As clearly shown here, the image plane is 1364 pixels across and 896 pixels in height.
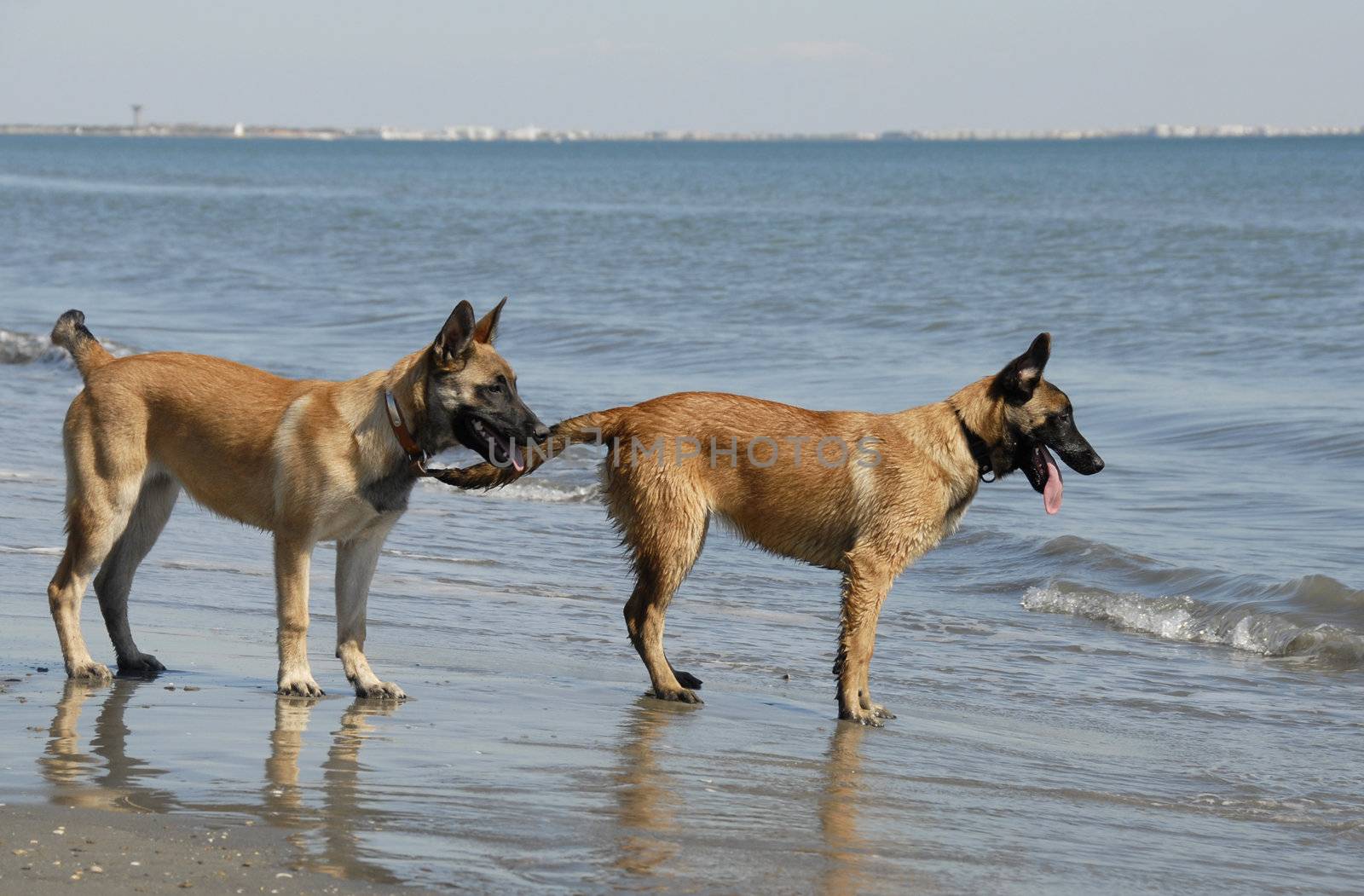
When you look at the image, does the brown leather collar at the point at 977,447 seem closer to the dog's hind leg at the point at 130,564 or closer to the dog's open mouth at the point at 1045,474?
the dog's open mouth at the point at 1045,474

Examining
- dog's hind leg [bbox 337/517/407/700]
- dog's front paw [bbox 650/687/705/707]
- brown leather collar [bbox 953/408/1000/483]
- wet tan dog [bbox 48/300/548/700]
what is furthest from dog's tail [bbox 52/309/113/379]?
brown leather collar [bbox 953/408/1000/483]

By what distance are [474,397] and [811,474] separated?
1555mm

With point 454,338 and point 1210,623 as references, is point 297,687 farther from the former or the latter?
point 1210,623

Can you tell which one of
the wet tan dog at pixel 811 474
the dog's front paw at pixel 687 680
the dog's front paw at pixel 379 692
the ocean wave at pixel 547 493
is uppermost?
the wet tan dog at pixel 811 474

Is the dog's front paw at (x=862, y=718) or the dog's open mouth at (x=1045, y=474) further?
the dog's open mouth at (x=1045, y=474)

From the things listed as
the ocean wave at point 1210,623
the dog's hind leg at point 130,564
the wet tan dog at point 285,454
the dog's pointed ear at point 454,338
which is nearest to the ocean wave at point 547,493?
the ocean wave at point 1210,623

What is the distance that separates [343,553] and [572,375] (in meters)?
12.1

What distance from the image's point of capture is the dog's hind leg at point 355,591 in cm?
619

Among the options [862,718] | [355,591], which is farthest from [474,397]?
[862,718]

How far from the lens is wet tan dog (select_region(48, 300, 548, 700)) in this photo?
19.7 ft

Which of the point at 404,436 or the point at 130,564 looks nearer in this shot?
the point at 404,436

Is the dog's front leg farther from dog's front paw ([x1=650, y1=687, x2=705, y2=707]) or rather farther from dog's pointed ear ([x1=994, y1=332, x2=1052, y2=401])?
dog's pointed ear ([x1=994, y1=332, x2=1052, y2=401])

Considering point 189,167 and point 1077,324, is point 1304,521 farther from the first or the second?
point 189,167

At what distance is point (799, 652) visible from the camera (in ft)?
25.5
